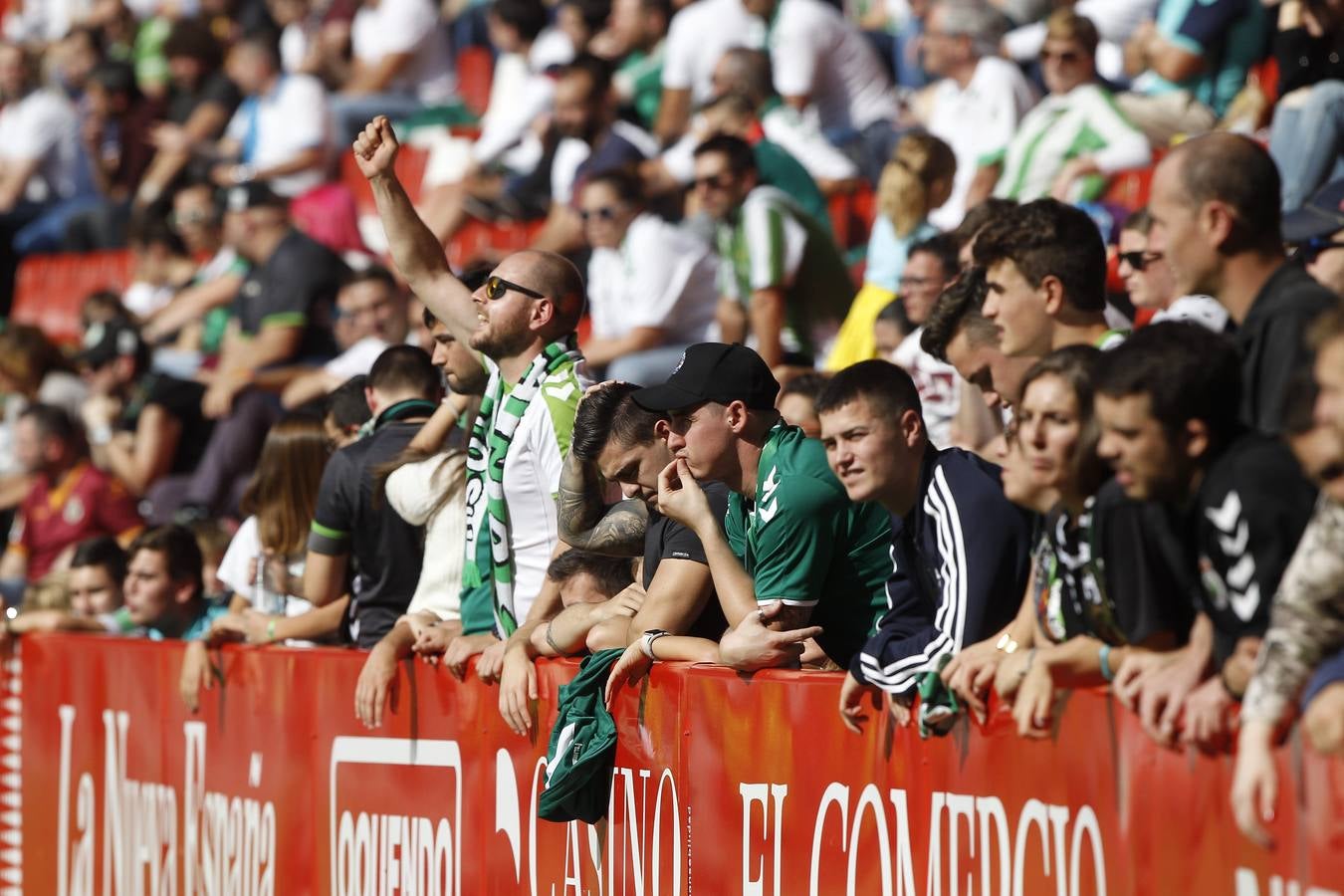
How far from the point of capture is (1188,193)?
13.8 ft

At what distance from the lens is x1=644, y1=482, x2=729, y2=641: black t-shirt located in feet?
19.3

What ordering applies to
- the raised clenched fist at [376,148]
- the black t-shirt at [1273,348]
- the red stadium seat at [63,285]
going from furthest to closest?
the red stadium seat at [63,285] → the raised clenched fist at [376,148] → the black t-shirt at [1273,348]

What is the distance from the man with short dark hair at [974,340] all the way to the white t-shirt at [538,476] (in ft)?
4.92

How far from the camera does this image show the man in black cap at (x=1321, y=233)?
5.72 meters

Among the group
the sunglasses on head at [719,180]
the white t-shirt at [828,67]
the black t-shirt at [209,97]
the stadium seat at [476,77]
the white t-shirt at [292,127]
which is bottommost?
the sunglasses on head at [719,180]

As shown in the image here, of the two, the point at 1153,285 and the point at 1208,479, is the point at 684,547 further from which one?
the point at 1208,479

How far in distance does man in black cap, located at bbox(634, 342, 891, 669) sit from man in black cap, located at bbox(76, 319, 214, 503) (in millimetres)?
7345

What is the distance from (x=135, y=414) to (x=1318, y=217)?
26.5 ft

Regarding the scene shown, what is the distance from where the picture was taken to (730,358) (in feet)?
18.8

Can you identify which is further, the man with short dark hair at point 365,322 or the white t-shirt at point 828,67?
the white t-shirt at point 828,67

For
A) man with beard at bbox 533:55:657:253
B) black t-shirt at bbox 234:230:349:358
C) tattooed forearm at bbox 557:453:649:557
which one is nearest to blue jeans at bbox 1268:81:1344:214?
tattooed forearm at bbox 557:453:649:557

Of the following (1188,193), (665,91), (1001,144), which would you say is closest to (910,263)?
(1001,144)

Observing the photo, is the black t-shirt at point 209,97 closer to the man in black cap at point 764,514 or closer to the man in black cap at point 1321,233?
the man in black cap at point 1321,233

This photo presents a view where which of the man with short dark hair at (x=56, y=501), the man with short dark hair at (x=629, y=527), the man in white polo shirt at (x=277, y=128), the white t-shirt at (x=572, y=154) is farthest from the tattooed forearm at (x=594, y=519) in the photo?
the man in white polo shirt at (x=277, y=128)
